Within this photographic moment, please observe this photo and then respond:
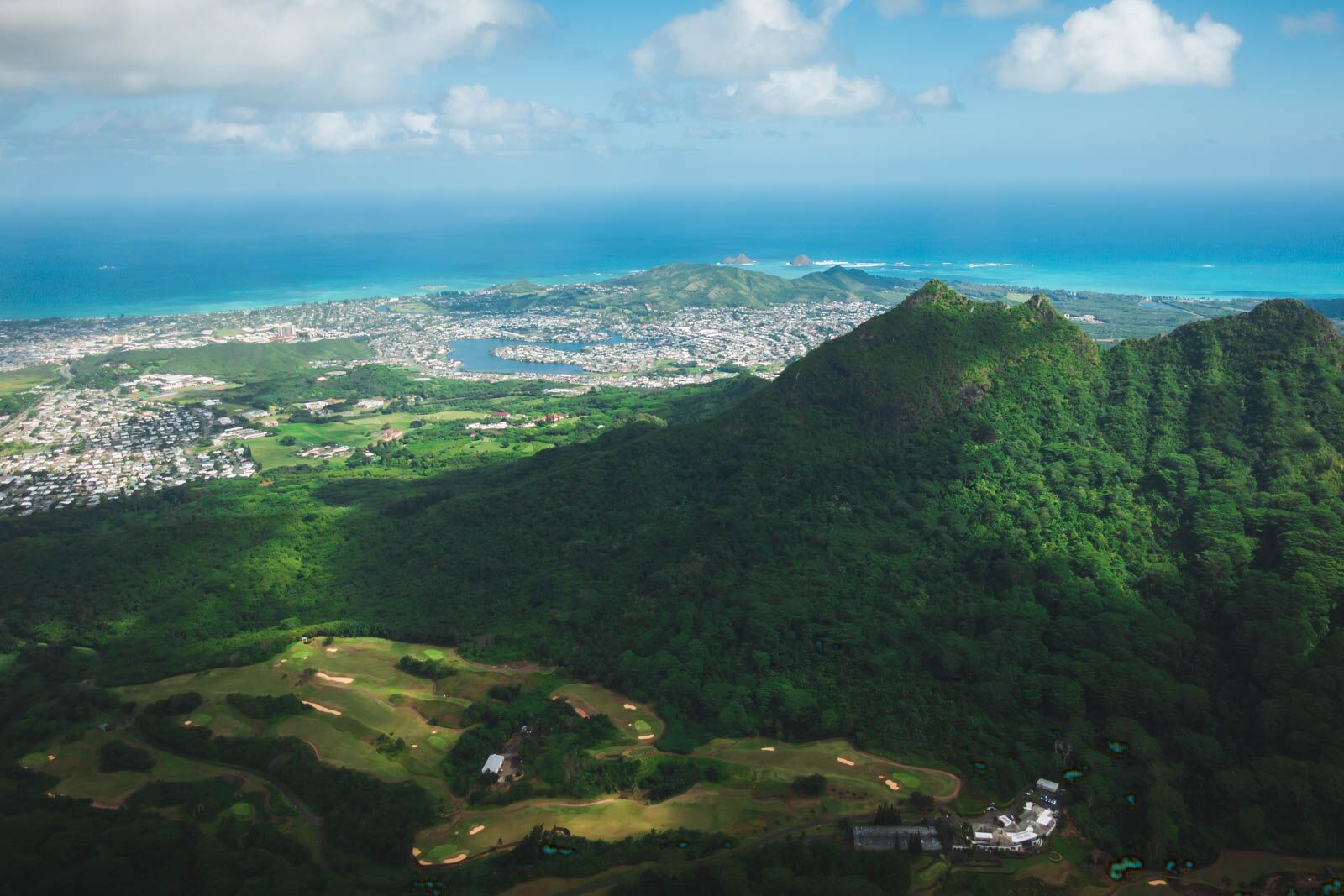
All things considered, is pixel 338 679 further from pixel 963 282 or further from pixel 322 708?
pixel 963 282

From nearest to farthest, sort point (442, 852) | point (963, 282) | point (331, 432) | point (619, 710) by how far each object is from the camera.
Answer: point (442, 852) < point (619, 710) < point (331, 432) < point (963, 282)

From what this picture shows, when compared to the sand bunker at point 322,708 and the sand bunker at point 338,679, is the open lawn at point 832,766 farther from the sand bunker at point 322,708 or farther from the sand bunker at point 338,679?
the sand bunker at point 338,679

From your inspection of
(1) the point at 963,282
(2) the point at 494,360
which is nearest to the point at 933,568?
(2) the point at 494,360

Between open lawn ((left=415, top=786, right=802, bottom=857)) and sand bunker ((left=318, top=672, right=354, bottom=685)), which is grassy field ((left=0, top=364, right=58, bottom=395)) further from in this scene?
open lawn ((left=415, top=786, right=802, bottom=857))

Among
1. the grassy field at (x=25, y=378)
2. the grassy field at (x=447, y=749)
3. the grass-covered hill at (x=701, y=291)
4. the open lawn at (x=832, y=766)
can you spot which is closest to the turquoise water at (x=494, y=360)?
the grass-covered hill at (x=701, y=291)

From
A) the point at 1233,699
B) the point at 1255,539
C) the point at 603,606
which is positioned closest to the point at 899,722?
the point at 1233,699
